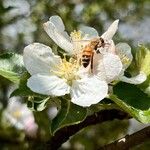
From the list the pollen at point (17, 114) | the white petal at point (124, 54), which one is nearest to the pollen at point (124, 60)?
the white petal at point (124, 54)

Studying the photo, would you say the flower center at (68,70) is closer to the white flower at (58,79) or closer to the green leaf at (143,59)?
the white flower at (58,79)

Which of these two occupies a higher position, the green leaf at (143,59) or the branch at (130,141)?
the green leaf at (143,59)

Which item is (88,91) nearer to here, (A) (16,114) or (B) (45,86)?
(B) (45,86)

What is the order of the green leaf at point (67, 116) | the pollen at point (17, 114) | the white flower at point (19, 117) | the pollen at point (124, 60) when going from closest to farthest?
the green leaf at point (67, 116) < the pollen at point (124, 60) < the white flower at point (19, 117) < the pollen at point (17, 114)

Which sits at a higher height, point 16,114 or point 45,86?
point 45,86

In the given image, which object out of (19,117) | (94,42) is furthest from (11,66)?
(19,117)

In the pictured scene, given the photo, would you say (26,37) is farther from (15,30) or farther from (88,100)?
(88,100)
